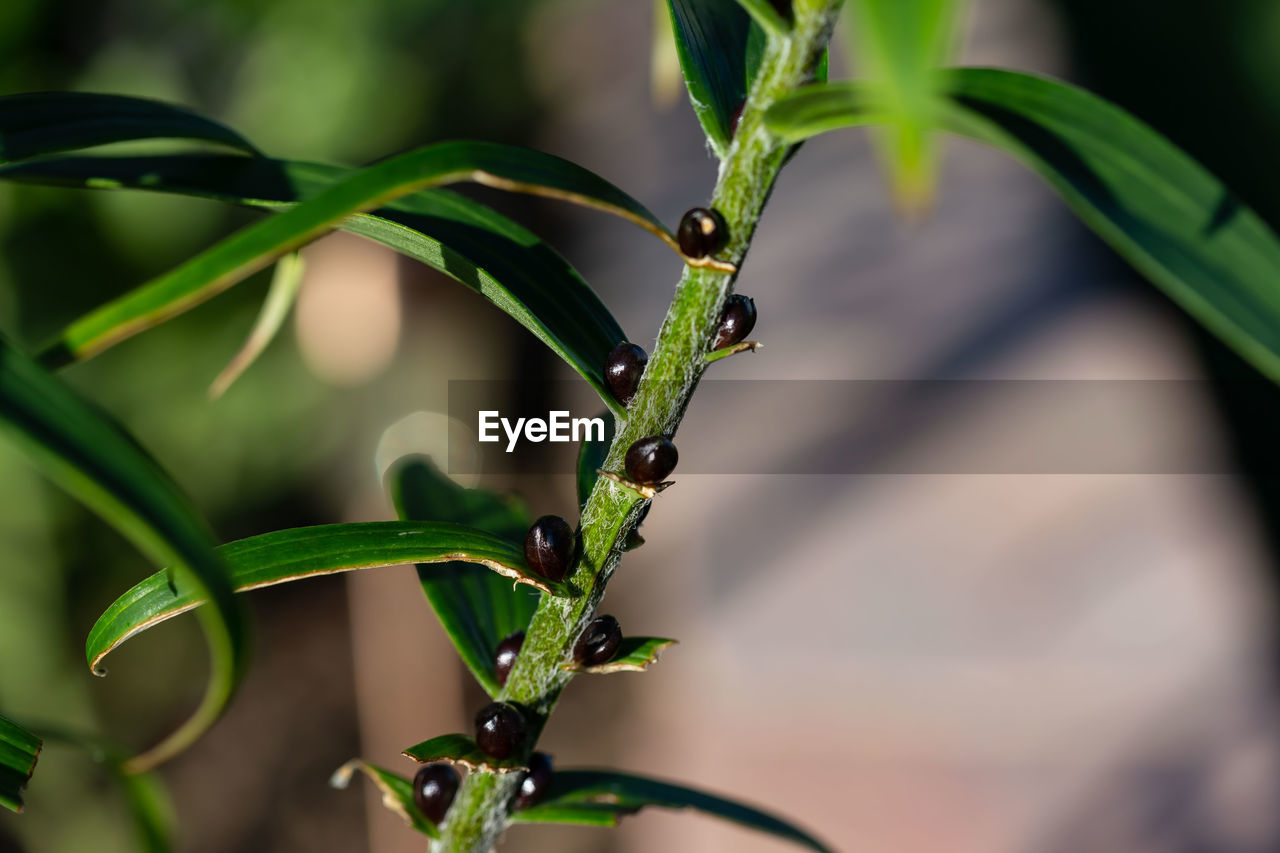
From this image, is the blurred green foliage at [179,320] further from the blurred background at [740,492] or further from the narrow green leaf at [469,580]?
the narrow green leaf at [469,580]

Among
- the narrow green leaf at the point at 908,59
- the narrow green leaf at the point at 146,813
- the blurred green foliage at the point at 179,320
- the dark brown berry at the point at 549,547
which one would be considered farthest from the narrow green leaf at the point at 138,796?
the blurred green foliage at the point at 179,320

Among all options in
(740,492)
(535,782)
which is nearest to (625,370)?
(535,782)

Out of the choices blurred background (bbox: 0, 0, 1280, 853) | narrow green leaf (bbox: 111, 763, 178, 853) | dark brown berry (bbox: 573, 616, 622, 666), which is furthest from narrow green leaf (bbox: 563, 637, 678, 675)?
blurred background (bbox: 0, 0, 1280, 853)

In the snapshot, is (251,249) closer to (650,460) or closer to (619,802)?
(650,460)

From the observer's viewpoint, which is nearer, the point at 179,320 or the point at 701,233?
the point at 701,233

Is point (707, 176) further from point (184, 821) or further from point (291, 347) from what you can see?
point (184, 821)

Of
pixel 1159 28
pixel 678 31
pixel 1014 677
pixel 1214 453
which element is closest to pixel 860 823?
pixel 1014 677

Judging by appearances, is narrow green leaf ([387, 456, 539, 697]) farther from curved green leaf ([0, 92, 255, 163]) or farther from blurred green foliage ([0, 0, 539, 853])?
blurred green foliage ([0, 0, 539, 853])
